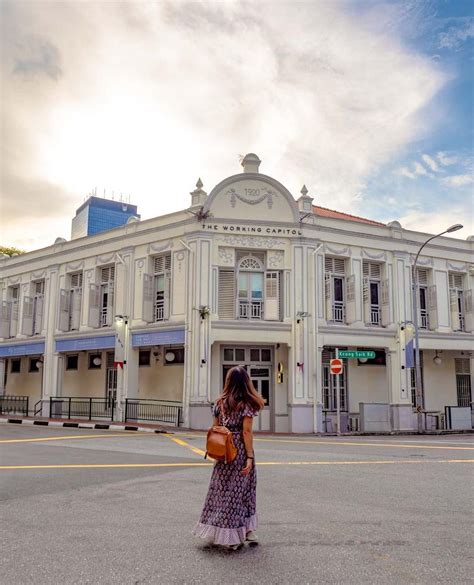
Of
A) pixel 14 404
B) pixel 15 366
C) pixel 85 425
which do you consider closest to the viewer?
pixel 85 425

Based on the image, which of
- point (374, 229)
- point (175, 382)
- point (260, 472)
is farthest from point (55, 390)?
point (260, 472)

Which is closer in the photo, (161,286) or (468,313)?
(161,286)

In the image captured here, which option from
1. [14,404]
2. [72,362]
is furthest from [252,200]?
[14,404]

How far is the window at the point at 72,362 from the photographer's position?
88.5 feet

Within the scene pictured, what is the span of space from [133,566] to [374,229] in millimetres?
21818

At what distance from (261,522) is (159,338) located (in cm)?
1676

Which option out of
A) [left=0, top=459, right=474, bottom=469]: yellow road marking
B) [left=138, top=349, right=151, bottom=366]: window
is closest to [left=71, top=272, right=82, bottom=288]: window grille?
[left=138, top=349, right=151, bottom=366]: window

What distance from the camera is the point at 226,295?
22.0m

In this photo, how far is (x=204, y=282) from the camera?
2158 cm

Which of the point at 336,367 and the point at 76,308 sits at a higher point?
the point at 76,308

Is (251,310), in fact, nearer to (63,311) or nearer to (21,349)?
(63,311)

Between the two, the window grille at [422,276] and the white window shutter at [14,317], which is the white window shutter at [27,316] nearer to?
the white window shutter at [14,317]

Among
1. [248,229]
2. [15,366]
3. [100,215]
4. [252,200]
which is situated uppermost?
[100,215]

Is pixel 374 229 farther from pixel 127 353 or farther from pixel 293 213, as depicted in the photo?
pixel 127 353
